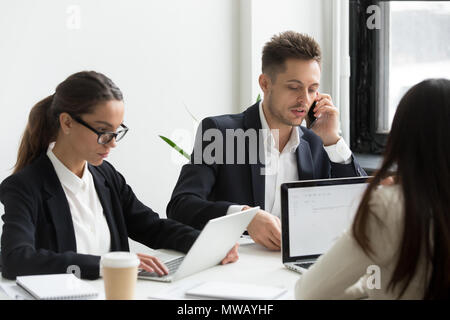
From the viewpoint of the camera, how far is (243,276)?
5.50 feet

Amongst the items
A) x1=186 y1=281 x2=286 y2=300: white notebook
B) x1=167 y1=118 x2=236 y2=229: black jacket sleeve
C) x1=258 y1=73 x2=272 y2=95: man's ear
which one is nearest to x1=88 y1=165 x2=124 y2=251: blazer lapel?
x1=167 y1=118 x2=236 y2=229: black jacket sleeve

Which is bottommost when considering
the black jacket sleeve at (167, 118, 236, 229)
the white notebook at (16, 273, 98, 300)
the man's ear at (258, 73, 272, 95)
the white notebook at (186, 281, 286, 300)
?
the white notebook at (186, 281, 286, 300)

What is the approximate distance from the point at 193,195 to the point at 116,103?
478 mm

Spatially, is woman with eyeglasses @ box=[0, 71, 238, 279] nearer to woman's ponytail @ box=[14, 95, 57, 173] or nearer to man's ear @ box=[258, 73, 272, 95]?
woman's ponytail @ box=[14, 95, 57, 173]

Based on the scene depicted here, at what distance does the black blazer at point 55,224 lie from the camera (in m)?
1.62

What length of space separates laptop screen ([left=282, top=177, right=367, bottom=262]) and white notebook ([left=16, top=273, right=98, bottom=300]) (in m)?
0.58

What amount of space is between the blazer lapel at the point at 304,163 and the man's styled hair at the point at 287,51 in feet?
1.03

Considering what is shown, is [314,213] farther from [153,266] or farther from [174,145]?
[174,145]

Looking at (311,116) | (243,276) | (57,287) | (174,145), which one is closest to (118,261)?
(57,287)

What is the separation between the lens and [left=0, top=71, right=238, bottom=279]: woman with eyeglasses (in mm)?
1816

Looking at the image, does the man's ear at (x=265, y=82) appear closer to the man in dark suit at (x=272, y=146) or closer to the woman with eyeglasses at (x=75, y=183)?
the man in dark suit at (x=272, y=146)

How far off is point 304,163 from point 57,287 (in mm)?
1214

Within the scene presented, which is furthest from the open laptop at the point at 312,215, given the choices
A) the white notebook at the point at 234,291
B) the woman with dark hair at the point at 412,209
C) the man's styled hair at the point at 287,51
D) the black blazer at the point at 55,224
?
the man's styled hair at the point at 287,51
